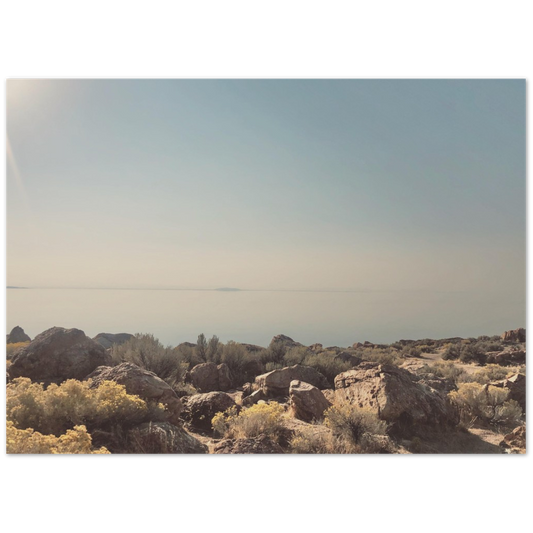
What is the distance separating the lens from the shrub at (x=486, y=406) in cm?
623

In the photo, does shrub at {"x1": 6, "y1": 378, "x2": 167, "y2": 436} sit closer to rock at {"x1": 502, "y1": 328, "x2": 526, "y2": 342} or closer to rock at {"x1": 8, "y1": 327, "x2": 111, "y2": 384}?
rock at {"x1": 8, "y1": 327, "x2": 111, "y2": 384}

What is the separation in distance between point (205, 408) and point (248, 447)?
1662 millimetres

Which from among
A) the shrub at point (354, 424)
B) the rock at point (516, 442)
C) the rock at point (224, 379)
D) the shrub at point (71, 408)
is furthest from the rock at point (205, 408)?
the rock at point (516, 442)

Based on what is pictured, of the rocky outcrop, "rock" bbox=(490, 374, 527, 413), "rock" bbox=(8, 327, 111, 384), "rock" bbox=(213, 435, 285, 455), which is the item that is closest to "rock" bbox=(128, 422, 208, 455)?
"rock" bbox=(213, 435, 285, 455)

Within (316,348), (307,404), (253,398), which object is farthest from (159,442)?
(316,348)

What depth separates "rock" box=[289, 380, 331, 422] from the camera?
5.83 m

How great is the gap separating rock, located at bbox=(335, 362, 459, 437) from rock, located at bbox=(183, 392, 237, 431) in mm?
2030

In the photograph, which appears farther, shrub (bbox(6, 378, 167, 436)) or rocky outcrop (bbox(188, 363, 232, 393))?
rocky outcrop (bbox(188, 363, 232, 393))

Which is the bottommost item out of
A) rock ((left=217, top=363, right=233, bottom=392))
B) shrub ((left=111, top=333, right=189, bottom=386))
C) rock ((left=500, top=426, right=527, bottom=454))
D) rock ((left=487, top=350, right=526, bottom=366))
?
rock ((left=487, top=350, right=526, bottom=366))

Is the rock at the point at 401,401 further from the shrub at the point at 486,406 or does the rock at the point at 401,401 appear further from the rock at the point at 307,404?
the rock at the point at 307,404

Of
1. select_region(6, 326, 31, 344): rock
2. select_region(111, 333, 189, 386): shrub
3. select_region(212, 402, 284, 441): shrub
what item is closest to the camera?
select_region(212, 402, 284, 441): shrub
